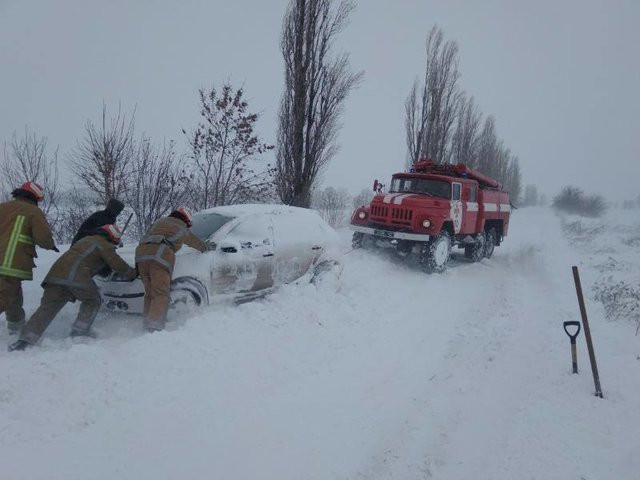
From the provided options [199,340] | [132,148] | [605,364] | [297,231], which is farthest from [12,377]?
[132,148]

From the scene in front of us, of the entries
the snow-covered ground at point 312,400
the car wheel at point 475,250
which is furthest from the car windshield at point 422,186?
the snow-covered ground at point 312,400

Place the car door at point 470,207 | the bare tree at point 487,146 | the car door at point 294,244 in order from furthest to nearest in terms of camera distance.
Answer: the bare tree at point 487,146 → the car door at point 470,207 → the car door at point 294,244

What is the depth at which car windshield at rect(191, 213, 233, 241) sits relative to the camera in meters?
5.80

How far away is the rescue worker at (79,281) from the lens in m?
4.43

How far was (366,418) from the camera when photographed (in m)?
3.73

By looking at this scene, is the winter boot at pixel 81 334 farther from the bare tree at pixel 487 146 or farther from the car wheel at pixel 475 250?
the bare tree at pixel 487 146

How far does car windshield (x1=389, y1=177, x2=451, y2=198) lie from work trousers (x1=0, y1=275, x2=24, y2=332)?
26.9 ft

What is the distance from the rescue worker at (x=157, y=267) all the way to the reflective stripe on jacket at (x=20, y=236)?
115 centimetres

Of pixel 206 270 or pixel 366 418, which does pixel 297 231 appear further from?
pixel 366 418

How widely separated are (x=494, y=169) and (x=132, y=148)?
42.7 m

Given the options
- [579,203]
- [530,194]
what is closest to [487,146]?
[579,203]

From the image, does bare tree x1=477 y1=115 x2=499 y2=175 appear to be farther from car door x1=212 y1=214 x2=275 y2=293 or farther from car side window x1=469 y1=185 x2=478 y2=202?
car door x1=212 y1=214 x2=275 y2=293

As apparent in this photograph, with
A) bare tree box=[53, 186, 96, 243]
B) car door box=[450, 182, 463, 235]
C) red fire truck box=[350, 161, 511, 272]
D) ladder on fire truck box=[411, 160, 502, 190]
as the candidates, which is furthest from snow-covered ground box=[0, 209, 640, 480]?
bare tree box=[53, 186, 96, 243]

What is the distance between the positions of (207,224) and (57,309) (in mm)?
2241
